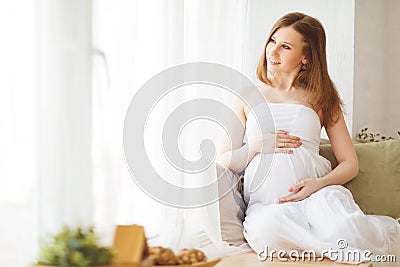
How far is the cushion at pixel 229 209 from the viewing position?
3061 mm

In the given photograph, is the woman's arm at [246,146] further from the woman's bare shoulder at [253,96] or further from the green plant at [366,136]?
the green plant at [366,136]

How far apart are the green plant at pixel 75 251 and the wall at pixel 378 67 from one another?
Answer: 2.84 metres

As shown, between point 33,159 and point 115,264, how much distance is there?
41cm

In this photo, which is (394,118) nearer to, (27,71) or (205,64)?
(205,64)

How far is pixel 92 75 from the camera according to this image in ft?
6.98

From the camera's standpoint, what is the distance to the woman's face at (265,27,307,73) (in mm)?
3273

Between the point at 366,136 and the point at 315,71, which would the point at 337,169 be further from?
the point at 366,136

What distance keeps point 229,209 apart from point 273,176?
23cm

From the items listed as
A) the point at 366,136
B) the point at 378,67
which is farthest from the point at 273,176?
the point at 378,67

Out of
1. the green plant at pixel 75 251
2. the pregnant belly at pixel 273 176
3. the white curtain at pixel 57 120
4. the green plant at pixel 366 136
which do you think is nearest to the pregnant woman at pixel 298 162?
the pregnant belly at pixel 273 176

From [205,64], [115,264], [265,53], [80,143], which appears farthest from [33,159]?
[265,53]

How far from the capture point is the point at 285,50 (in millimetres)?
3279

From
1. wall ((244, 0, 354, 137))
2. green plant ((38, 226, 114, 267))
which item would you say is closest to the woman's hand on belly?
wall ((244, 0, 354, 137))

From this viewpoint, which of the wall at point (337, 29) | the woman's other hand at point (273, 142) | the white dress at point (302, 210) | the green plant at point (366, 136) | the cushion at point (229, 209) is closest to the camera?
the white dress at point (302, 210)
